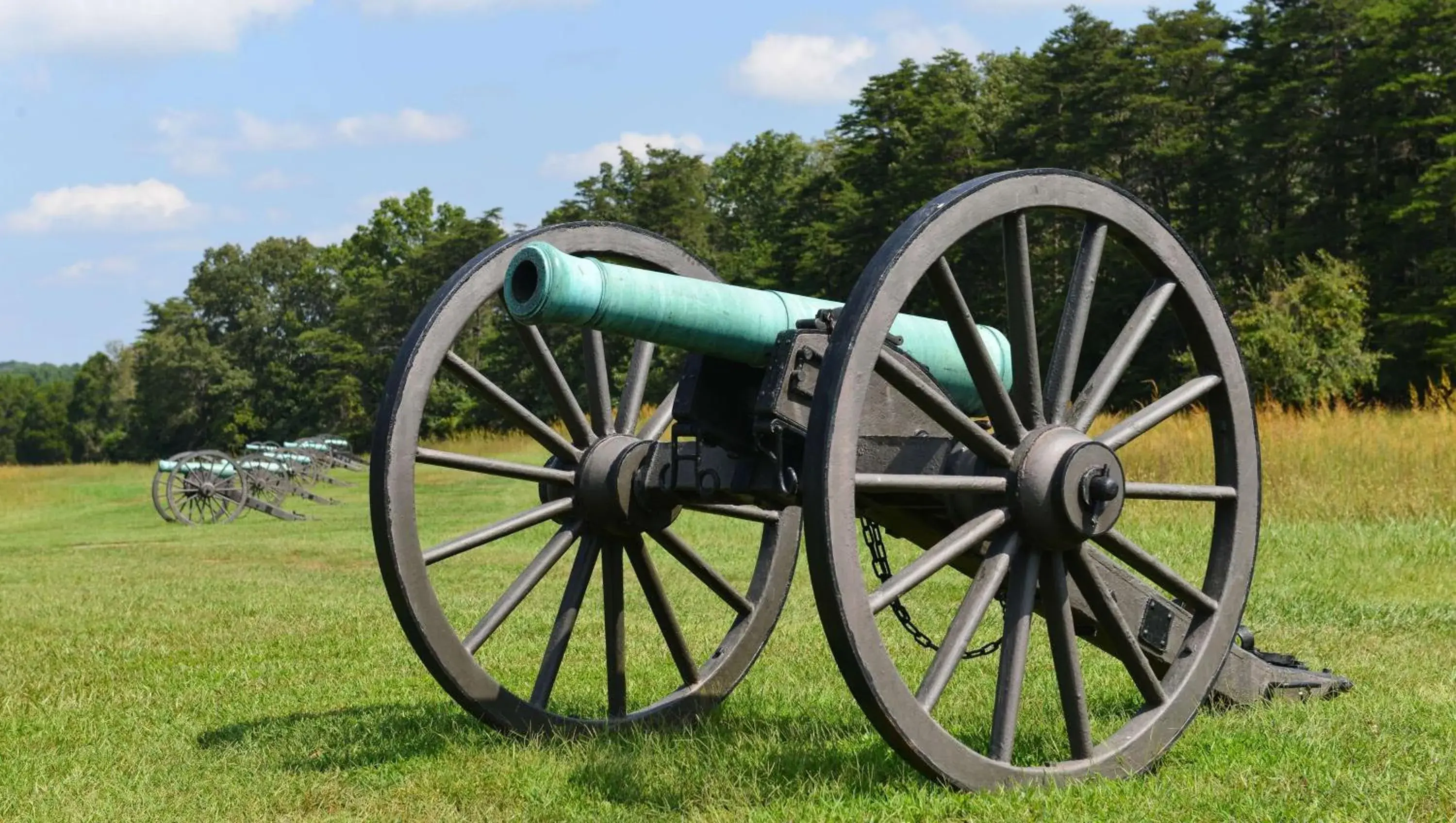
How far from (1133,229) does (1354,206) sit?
3614cm

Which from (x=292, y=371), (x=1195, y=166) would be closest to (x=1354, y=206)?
(x=1195, y=166)

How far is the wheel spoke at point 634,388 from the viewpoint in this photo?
5762mm

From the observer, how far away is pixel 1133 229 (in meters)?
4.52

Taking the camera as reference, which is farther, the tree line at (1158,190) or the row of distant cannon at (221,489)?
the tree line at (1158,190)

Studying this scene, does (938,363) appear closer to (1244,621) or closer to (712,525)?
(1244,621)

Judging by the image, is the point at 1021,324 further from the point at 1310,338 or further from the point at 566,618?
the point at 1310,338

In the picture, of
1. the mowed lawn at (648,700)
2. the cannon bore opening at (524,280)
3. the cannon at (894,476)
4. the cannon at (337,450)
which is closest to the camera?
the cannon at (894,476)

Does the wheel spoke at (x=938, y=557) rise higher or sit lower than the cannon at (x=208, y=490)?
higher

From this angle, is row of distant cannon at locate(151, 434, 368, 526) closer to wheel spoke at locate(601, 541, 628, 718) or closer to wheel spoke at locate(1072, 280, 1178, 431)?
wheel spoke at locate(601, 541, 628, 718)

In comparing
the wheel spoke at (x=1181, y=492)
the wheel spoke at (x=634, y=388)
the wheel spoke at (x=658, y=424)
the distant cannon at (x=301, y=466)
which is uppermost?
the wheel spoke at (x=634, y=388)

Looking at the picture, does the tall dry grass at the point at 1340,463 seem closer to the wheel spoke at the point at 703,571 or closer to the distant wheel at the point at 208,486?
the wheel spoke at the point at 703,571

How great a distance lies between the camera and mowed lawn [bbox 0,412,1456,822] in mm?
4340

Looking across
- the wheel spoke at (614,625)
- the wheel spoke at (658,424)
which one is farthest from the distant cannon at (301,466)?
the wheel spoke at (614,625)

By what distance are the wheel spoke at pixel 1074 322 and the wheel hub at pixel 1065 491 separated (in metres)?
0.20
